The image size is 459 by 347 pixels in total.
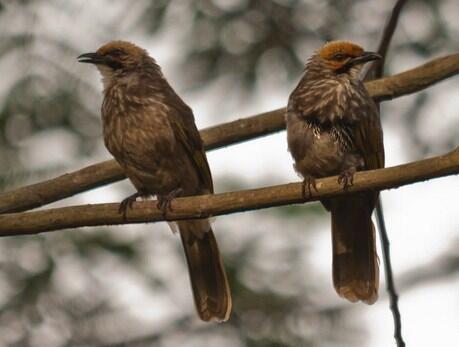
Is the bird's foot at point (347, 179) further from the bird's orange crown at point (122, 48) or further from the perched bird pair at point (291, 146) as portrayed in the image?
the bird's orange crown at point (122, 48)

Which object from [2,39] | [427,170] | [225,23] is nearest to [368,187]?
[427,170]

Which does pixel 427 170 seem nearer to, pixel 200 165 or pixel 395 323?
pixel 395 323

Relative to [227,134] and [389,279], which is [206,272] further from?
[389,279]

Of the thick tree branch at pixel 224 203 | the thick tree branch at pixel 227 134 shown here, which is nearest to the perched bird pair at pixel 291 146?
the thick tree branch at pixel 227 134

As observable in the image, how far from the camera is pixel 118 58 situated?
306 inches

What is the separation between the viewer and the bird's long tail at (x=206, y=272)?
Answer: 7160 mm

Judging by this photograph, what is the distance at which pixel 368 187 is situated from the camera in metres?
5.57

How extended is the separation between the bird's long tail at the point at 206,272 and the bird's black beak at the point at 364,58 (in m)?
1.54

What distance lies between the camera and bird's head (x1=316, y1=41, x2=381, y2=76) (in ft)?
24.0

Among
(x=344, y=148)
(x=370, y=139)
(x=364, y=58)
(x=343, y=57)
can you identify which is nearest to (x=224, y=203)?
(x=344, y=148)

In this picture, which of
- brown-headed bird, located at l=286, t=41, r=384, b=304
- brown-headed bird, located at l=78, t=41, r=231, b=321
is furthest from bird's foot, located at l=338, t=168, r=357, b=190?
brown-headed bird, located at l=78, t=41, r=231, b=321

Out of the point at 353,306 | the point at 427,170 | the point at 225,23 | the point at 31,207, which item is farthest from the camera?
the point at 225,23

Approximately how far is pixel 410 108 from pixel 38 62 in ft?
9.88

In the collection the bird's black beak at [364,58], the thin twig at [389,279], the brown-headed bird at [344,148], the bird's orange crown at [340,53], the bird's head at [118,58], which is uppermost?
the bird's head at [118,58]
